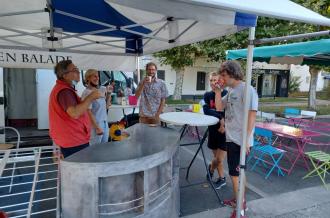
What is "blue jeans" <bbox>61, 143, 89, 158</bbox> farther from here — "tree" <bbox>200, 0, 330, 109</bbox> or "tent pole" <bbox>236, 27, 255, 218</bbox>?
"tree" <bbox>200, 0, 330, 109</bbox>

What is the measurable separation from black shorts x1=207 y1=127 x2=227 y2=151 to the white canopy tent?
1.13m

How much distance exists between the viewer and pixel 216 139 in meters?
4.08

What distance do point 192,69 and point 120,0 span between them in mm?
19104

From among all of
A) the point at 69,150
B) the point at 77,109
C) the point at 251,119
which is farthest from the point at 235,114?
the point at 69,150

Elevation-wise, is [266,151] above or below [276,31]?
below

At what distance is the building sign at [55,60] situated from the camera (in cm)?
426

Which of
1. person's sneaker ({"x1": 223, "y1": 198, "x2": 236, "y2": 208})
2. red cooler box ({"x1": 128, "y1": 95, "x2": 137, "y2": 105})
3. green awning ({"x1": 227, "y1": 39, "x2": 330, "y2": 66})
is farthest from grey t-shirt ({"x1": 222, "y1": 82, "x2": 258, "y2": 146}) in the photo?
red cooler box ({"x1": 128, "y1": 95, "x2": 137, "y2": 105})

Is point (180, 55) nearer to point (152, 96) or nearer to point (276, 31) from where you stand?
point (276, 31)

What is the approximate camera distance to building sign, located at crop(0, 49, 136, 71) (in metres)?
4.26

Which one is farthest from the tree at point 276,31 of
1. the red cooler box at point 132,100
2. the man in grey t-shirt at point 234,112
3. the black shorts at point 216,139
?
the man in grey t-shirt at point 234,112

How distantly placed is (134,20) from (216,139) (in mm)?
2179

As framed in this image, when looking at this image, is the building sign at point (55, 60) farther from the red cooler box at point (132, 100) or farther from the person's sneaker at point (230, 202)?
the person's sneaker at point (230, 202)

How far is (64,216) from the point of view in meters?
2.38

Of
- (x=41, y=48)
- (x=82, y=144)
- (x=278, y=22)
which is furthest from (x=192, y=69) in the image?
(x=82, y=144)
